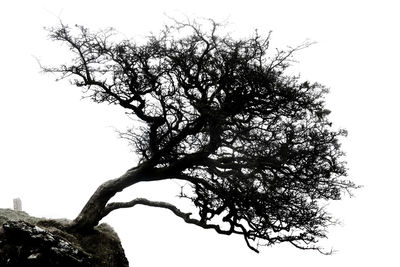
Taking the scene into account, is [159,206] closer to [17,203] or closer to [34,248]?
[34,248]

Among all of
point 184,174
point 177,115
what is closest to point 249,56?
point 177,115

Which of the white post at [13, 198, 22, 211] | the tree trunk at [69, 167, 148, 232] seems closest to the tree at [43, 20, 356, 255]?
the tree trunk at [69, 167, 148, 232]

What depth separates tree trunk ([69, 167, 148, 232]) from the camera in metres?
16.5

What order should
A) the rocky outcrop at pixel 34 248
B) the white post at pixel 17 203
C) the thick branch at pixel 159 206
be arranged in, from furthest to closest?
the white post at pixel 17 203 < the thick branch at pixel 159 206 < the rocky outcrop at pixel 34 248

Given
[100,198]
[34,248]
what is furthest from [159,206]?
[34,248]

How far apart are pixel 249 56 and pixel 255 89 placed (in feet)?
3.85

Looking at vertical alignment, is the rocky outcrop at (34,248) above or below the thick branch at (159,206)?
below

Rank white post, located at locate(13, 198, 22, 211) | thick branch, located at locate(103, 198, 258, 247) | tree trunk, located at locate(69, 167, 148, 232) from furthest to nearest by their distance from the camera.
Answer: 1. white post, located at locate(13, 198, 22, 211)
2. thick branch, located at locate(103, 198, 258, 247)
3. tree trunk, located at locate(69, 167, 148, 232)

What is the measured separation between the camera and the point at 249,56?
1488 centimetres

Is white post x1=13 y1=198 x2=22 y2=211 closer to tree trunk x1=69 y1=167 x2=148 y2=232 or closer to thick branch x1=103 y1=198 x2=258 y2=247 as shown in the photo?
thick branch x1=103 y1=198 x2=258 y2=247

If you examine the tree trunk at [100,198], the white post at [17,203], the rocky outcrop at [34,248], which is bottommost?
the rocky outcrop at [34,248]

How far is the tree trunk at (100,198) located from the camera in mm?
16484

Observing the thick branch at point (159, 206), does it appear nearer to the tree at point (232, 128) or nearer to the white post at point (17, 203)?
the tree at point (232, 128)

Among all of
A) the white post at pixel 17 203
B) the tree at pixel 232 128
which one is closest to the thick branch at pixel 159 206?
the tree at pixel 232 128
